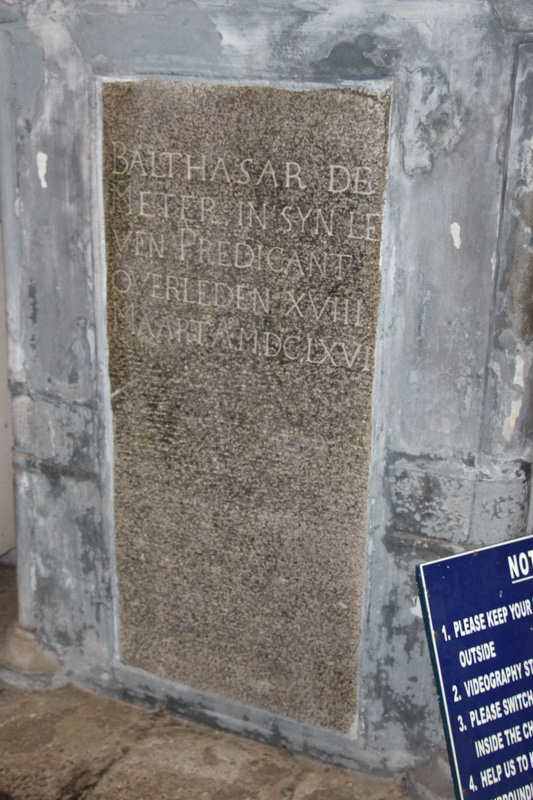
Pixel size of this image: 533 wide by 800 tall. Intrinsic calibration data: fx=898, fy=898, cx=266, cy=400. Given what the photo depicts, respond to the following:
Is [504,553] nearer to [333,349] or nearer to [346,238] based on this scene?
[333,349]

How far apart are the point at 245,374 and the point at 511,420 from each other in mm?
829

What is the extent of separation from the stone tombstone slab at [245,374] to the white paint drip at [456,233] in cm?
21

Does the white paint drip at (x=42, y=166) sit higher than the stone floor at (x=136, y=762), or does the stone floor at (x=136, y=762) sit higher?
the white paint drip at (x=42, y=166)

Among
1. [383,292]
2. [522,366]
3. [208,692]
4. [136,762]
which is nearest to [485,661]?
[522,366]

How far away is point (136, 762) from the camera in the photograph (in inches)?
120

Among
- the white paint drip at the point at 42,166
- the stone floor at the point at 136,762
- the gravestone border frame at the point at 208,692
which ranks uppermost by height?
the white paint drip at the point at 42,166

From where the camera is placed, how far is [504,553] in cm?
225

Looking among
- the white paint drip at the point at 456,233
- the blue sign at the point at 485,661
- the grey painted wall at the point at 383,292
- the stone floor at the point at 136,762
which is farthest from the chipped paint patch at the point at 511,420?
the stone floor at the point at 136,762

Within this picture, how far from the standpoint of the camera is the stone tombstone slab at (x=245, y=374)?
2613 mm

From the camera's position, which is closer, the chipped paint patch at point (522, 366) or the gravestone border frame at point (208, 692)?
the chipped paint patch at point (522, 366)

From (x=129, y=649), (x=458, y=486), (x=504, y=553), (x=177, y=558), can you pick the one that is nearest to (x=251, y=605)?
(x=177, y=558)

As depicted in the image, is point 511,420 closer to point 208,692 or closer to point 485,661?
point 485,661

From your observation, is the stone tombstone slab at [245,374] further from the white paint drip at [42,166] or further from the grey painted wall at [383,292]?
the white paint drip at [42,166]

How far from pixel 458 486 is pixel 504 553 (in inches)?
16.0
